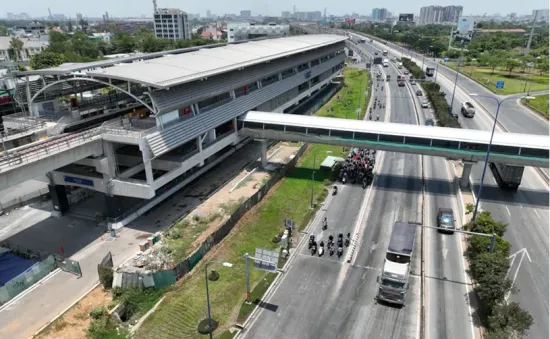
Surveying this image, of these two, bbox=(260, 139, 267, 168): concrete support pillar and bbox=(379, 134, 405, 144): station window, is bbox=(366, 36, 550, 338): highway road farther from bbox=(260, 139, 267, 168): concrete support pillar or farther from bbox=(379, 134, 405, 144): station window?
bbox=(260, 139, 267, 168): concrete support pillar

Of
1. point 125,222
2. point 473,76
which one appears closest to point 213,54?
point 125,222

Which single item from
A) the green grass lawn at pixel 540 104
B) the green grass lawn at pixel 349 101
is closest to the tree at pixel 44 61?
the green grass lawn at pixel 349 101

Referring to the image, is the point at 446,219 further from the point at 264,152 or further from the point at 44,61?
the point at 44,61

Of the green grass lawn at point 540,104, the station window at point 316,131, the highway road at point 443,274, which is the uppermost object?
the station window at point 316,131

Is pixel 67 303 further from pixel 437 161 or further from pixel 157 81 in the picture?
pixel 437 161

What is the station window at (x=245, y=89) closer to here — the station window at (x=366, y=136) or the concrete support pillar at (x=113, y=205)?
the station window at (x=366, y=136)

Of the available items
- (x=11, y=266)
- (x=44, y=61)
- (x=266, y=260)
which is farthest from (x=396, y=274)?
(x=44, y=61)
